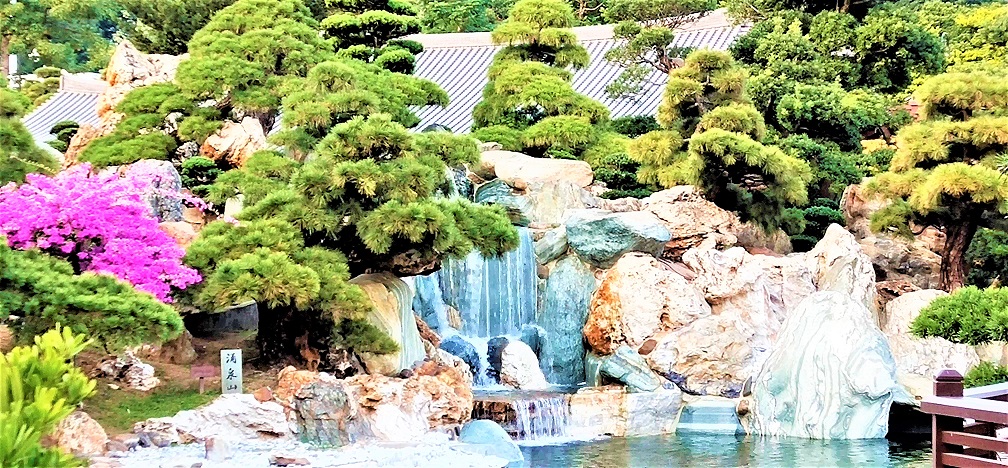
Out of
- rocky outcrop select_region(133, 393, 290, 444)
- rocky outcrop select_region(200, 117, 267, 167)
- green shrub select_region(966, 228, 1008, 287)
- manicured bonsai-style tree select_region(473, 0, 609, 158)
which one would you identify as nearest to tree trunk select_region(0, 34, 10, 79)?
rocky outcrop select_region(200, 117, 267, 167)

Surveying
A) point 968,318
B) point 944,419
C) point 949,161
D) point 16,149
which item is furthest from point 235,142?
point 944,419

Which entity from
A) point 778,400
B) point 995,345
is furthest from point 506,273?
point 995,345

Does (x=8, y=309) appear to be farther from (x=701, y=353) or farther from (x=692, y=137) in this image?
(x=692, y=137)

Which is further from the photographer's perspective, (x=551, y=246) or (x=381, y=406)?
(x=551, y=246)

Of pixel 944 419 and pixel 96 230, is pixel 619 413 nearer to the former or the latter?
pixel 96 230

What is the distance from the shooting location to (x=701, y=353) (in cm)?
1356

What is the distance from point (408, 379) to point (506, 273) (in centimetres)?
460

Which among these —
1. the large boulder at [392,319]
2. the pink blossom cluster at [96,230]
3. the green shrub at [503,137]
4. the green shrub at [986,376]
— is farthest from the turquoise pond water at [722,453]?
the green shrub at [503,137]

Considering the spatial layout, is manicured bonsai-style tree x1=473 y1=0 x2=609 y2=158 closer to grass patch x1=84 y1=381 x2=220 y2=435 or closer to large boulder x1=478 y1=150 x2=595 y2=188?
large boulder x1=478 y1=150 x2=595 y2=188

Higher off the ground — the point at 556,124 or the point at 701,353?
the point at 556,124

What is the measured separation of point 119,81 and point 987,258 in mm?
13424

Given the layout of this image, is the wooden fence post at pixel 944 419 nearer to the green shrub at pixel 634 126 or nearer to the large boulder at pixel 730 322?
the large boulder at pixel 730 322

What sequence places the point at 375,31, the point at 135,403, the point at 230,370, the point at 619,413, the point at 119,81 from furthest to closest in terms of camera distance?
1. the point at 375,31
2. the point at 119,81
3. the point at 619,413
4. the point at 230,370
5. the point at 135,403

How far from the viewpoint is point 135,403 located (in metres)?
10.1
